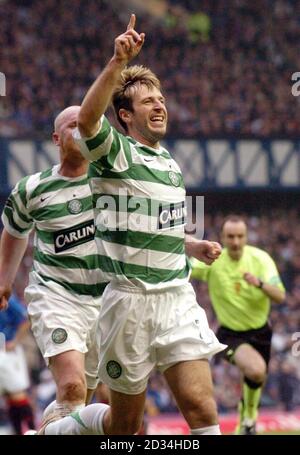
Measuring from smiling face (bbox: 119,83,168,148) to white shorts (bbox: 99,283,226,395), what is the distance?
2.79 feet

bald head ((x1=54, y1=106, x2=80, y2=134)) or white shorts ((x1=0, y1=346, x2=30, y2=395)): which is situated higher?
bald head ((x1=54, y1=106, x2=80, y2=134))

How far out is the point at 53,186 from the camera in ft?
24.5

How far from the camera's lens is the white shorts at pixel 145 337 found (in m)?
5.91

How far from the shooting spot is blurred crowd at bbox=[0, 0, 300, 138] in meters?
23.1

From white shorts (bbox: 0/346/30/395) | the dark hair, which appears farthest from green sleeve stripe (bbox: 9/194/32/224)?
white shorts (bbox: 0/346/30/395)

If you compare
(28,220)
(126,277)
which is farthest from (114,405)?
(28,220)

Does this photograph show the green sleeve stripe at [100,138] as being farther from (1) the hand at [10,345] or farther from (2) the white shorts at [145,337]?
(1) the hand at [10,345]

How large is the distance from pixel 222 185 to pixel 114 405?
17.5 meters

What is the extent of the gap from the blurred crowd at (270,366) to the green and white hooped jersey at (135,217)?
9.22 metres

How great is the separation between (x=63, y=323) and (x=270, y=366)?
10.8 meters

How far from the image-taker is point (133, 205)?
19.6 ft

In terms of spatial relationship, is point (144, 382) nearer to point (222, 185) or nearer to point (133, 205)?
point (133, 205)

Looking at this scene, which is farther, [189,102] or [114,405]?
[189,102]

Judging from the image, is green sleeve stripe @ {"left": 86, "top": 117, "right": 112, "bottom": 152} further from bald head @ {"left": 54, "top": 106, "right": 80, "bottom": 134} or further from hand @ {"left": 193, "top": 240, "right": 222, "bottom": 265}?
bald head @ {"left": 54, "top": 106, "right": 80, "bottom": 134}
